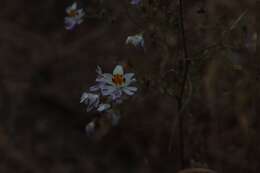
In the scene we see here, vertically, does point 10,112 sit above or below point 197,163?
above

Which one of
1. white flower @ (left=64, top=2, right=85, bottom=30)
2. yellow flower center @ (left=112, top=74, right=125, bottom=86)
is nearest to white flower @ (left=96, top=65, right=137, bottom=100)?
yellow flower center @ (left=112, top=74, right=125, bottom=86)

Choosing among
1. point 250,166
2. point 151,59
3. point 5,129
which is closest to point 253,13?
point 151,59

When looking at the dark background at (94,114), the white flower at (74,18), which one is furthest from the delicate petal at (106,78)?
the dark background at (94,114)

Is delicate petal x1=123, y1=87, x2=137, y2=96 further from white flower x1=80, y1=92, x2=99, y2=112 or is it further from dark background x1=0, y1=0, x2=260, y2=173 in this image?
dark background x1=0, y1=0, x2=260, y2=173

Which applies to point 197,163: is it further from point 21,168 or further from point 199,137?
point 21,168

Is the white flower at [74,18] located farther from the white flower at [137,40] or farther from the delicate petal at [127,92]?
the delicate petal at [127,92]

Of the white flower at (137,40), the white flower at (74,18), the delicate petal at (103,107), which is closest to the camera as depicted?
the delicate petal at (103,107)
